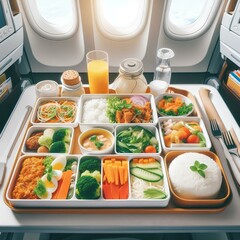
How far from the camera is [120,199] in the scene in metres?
1.05

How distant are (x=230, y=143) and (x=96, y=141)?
72 centimetres

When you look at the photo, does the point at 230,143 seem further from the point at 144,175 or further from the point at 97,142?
the point at 97,142

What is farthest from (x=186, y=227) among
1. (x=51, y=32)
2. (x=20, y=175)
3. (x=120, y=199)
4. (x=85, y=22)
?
(x=51, y=32)

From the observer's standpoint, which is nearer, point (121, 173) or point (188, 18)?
point (121, 173)

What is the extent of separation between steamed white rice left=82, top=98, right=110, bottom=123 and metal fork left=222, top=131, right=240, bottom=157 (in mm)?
666

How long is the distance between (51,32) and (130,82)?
1.71 metres

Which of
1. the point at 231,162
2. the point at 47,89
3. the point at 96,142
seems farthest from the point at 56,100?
the point at 231,162

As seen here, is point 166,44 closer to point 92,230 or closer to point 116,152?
point 116,152

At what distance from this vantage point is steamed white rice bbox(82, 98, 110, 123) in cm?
146

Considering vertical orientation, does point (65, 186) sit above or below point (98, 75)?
below

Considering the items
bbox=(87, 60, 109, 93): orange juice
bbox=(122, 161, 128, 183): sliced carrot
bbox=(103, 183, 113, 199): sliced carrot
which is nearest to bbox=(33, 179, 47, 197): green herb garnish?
bbox=(103, 183, 113, 199): sliced carrot

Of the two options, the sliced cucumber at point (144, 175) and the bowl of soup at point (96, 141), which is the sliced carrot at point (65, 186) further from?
the sliced cucumber at point (144, 175)

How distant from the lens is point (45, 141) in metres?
1.30

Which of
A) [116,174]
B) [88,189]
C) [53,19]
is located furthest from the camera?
[53,19]
